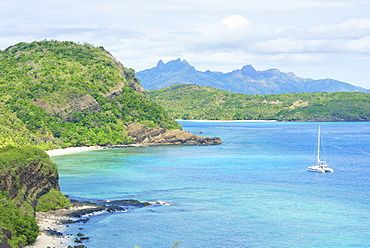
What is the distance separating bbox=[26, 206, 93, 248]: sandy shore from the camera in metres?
54.0

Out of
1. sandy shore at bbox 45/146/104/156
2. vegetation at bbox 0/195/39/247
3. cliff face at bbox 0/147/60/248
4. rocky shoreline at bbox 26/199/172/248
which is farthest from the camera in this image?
sandy shore at bbox 45/146/104/156

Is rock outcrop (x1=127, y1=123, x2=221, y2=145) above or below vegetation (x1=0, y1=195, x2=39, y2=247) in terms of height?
above

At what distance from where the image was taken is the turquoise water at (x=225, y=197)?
197 ft

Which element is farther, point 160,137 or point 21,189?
point 160,137

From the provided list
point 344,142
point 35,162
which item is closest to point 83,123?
point 344,142

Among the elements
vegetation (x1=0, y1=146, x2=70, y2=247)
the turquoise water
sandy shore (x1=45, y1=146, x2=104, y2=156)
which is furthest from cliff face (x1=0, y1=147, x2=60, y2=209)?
sandy shore (x1=45, y1=146, x2=104, y2=156)

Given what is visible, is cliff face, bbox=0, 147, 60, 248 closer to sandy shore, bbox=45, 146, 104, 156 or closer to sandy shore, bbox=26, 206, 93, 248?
sandy shore, bbox=26, 206, 93, 248

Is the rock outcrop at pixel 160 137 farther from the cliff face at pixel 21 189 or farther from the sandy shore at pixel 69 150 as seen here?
the cliff face at pixel 21 189

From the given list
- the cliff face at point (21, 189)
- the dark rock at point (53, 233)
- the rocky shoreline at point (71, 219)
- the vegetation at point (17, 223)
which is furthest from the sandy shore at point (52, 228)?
the cliff face at point (21, 189)

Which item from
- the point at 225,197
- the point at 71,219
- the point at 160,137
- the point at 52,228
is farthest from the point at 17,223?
the point at 160,137

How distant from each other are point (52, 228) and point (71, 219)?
16.3 feet

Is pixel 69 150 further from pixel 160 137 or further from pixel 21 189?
pixel 21 189

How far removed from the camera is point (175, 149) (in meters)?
168

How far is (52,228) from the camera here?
200ft
